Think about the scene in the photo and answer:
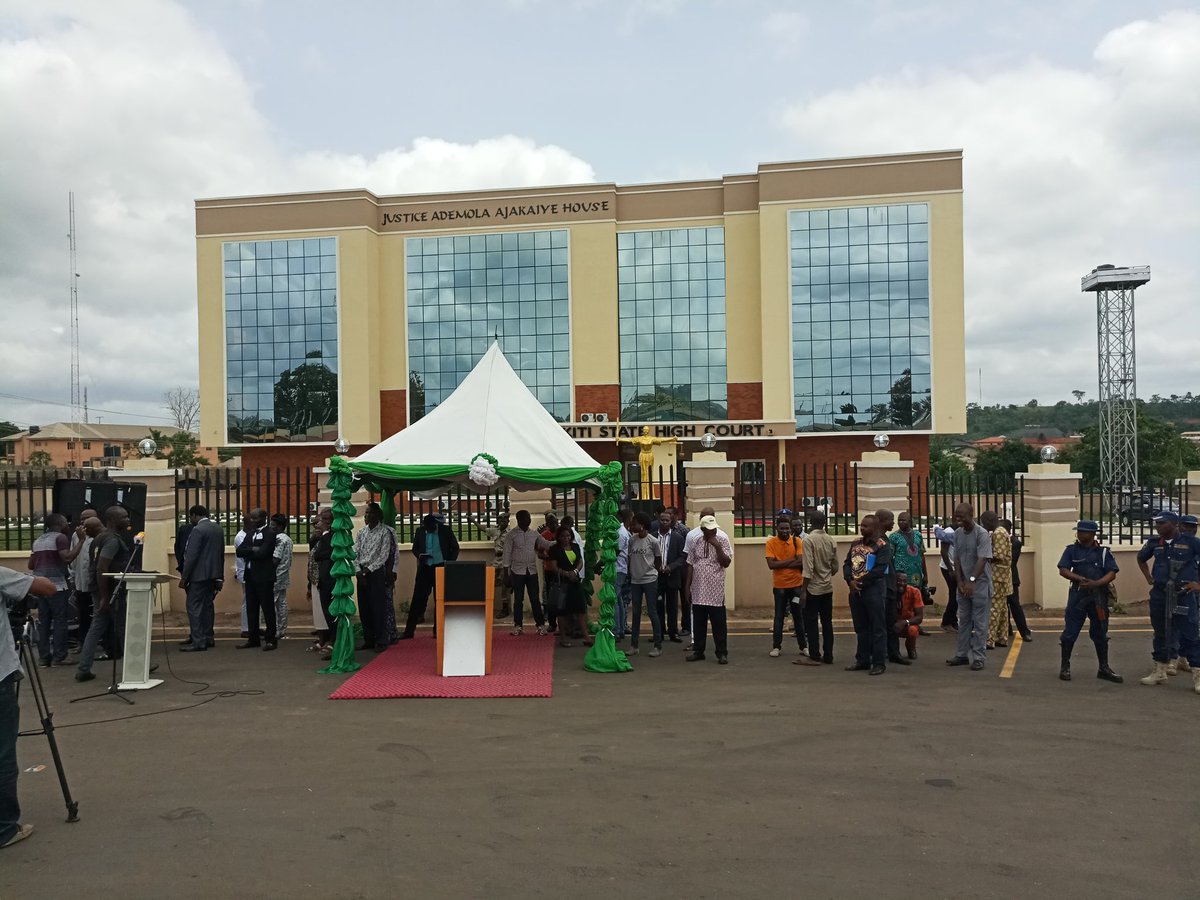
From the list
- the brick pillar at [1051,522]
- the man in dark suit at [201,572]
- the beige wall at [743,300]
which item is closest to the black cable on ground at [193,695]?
the man in dark suit at [201,572]

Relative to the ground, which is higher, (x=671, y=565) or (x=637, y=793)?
(x=671, y=565)

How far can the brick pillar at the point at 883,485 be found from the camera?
45.1 feet

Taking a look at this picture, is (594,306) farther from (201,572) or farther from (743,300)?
(201,572)

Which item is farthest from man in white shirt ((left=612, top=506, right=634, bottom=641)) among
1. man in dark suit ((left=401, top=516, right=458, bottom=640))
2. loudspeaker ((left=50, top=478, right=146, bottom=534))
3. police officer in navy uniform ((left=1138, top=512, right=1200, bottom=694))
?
loudspeaker ((left=50, top=478, right=146, bottom=534))

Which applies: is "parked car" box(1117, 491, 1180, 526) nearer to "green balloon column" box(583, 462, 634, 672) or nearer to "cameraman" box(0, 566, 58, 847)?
"green balloon column" box(583, 462, 634, 672)

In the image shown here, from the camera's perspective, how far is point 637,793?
19.7 feet

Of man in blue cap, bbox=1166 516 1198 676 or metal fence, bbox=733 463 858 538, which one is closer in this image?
man in blue cap, bbox=1166 516 1198 676

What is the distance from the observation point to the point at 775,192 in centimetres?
3938

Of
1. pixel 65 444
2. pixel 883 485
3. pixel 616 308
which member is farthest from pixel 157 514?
pixel 65 444

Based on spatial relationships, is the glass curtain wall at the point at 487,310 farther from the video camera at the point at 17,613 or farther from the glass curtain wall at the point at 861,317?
the video camera at the point at 17,613

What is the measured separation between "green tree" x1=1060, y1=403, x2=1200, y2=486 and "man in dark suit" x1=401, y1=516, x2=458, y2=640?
55.6 metres

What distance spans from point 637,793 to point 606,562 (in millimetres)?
4390

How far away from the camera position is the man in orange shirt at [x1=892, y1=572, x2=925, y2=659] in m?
10.3

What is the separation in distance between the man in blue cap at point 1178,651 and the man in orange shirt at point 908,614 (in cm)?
256
